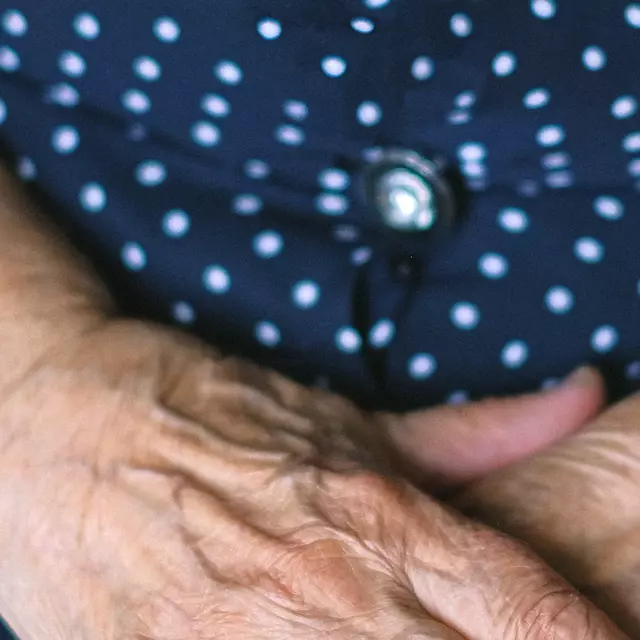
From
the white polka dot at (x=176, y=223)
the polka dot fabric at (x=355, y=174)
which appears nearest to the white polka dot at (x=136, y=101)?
the polka dot fabric at (x=355, y=174)

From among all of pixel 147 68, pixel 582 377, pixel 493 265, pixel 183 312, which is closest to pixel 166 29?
pixel 147 68

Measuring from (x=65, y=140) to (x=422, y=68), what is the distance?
0.33 meters

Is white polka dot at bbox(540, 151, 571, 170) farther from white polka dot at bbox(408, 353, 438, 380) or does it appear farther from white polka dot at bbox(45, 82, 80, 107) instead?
white polka dot at bbox(45, 82, 80, 107)

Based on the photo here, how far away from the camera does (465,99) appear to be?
2.19 ft

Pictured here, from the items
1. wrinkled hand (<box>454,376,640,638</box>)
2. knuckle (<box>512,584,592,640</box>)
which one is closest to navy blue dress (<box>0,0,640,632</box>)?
wrinkled hand (<box>454,376,640,638</box>)

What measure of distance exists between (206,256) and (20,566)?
0.29 m

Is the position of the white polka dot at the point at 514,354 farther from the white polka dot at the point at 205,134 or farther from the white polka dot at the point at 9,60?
the white polka dot at the point at 9,60

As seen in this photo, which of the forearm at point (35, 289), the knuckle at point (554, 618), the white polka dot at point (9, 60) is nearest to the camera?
the knuckle at point (554, 618)

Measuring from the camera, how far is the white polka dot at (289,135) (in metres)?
0.69

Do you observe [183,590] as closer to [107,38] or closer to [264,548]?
[264,548]

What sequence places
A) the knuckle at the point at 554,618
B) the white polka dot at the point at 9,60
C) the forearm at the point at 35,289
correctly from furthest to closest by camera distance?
1. the white polka dot at the point at 9,60
2. the forearm at the point at 35,289
3. the knuckle at the point at 554,618

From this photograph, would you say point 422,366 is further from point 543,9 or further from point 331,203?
point 543,9

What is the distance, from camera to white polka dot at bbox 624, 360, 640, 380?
28.2 inches

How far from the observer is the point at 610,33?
2.22 feet
